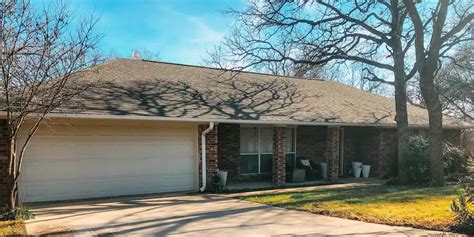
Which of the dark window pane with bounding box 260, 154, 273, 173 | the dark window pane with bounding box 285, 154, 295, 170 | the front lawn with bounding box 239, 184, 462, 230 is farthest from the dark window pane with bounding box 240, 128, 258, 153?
the front lawn with bounding box 239, 184, 462, 230

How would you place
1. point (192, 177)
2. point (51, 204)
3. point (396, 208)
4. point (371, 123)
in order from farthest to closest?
point (371, 123)
point (192, 177)
point (51, 204)
point (396, 208)

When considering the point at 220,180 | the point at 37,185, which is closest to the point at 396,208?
the point at 220,180

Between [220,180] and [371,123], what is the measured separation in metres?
6.51

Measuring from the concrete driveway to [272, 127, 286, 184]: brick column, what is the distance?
3.66 metres

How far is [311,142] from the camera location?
616 inches

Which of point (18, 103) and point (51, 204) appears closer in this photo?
point (18, 103)

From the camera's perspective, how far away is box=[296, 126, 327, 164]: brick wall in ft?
50.3

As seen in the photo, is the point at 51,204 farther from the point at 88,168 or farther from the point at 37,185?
the point at 88,168

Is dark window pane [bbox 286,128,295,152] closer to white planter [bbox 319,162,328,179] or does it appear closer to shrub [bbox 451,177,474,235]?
white planter [bbox 319,162,328,179]

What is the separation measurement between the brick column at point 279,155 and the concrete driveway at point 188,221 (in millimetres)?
3657

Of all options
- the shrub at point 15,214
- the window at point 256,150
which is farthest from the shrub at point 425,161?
the shrub at point 15,214

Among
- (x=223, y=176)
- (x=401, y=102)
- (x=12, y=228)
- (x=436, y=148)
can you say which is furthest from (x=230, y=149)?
(x=12, y=228)

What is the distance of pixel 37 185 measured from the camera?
999 centimetres

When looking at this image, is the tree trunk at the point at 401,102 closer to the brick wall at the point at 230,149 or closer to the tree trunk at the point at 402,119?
the tree trunk at the point at 402,119
